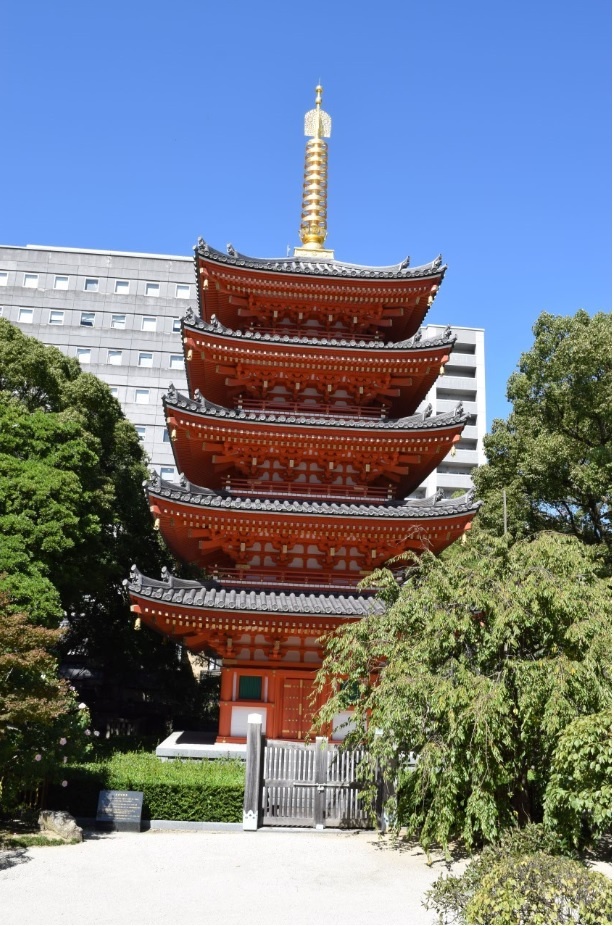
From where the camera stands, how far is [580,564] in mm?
11641

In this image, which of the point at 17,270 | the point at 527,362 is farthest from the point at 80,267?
the point at 527,362

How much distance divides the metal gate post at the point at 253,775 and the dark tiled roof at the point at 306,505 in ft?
18.2

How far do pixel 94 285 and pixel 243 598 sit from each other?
1695 inches

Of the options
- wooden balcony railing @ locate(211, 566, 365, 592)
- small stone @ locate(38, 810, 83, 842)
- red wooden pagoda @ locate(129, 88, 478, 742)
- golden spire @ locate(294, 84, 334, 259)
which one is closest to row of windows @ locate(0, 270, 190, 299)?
golden spire @ locate(294, 84, 334, 259)

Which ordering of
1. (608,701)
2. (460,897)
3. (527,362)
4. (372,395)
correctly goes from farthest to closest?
(527,362)
(372,395)
(608,701)
(460,897)

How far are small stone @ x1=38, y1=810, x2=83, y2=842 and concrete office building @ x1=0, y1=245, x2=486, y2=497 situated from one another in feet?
130

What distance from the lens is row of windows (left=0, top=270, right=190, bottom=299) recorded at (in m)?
54.0

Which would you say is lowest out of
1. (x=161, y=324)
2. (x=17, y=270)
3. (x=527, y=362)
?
(x=527, y=362)

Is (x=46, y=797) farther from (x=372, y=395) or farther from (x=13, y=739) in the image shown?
(x=372, y=395)

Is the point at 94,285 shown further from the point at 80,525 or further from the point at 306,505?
the point at 306,505

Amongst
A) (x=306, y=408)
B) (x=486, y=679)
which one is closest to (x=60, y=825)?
(x=486, y=679)

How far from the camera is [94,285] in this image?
54.3 m

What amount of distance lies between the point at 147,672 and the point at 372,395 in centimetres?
1765

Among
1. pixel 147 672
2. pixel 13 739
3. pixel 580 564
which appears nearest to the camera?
pixel 580 564
